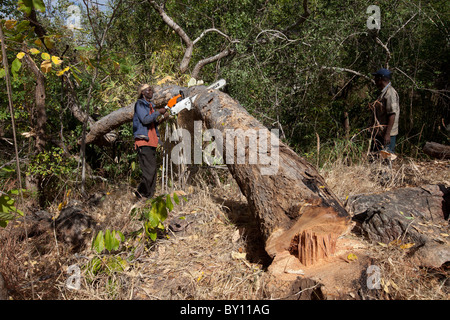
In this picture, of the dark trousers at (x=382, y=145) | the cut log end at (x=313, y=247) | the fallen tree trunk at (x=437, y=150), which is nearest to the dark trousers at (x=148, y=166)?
the cut log end at (x=313, y=247)

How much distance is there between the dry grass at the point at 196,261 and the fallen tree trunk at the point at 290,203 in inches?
12.7

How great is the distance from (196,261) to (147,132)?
206 cm

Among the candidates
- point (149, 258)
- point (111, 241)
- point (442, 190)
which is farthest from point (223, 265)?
point (442, 190)

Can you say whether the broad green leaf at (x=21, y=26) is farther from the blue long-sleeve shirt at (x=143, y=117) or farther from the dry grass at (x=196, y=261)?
the blue long-sleeve shirt at (x=143, y=117)

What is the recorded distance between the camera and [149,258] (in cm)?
289

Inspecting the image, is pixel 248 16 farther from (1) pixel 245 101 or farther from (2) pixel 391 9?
(2) pixel 391 9

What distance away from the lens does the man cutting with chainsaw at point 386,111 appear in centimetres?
434

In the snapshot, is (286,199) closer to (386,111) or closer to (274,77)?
(386,111)

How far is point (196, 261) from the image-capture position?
280 cm

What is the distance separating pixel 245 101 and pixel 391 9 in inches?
111

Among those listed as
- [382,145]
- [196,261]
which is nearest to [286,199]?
[196,261]

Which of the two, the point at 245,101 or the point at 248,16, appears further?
the point at 248,16

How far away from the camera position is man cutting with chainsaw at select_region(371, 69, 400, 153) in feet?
14.2

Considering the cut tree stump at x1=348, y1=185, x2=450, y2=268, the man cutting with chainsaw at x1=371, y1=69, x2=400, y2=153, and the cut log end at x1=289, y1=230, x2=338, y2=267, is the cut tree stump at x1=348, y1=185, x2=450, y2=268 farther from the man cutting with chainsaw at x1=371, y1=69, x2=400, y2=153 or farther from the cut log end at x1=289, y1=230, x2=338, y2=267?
the man cutting with chainsaw at x1=371, y1=69, x2=400, y2=153
